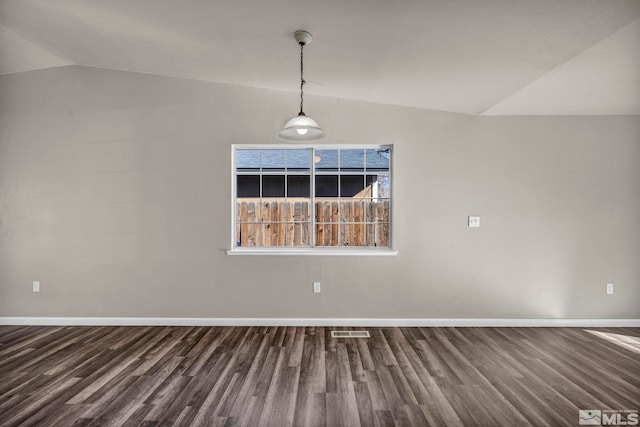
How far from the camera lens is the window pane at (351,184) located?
402 centimetres

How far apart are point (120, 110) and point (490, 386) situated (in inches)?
183

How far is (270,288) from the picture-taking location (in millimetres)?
3883

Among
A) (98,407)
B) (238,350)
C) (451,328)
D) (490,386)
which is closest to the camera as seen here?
(98,407)

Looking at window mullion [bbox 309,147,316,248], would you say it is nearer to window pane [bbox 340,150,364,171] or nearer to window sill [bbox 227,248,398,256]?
window sill [bbox 227,248,398,256]

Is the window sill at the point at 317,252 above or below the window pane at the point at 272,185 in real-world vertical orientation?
below

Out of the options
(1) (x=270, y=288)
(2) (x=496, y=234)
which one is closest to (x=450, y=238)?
(2) (x=496, y=234)

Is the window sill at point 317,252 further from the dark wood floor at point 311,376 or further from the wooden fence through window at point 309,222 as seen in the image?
the dark wood floor at point 311,376

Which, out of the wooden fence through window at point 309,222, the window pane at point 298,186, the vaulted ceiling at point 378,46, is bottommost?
the wooden fence through window at point 309,222

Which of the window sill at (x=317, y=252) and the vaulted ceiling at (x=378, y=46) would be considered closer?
the vaulted ceiling at (x=378, y=46)

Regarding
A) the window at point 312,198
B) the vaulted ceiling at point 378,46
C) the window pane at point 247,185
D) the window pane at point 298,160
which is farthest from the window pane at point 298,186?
the vaulted ceiling at point 378,46

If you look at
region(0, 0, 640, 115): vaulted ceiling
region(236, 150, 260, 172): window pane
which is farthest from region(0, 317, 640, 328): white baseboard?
region(0, 0, 640, 115): vaulted ceiling

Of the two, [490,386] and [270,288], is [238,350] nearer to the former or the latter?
[270,288]

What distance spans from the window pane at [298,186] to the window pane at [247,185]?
39cm

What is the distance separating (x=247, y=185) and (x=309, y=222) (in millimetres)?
876
